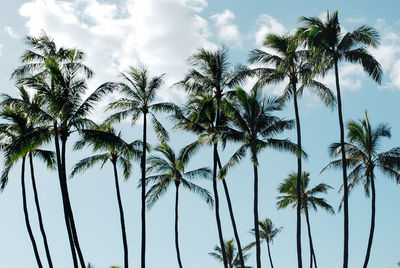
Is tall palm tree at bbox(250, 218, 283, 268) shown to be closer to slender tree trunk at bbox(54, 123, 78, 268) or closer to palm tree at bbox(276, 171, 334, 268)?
palm tree at bbox(276, 171, 334, 268)

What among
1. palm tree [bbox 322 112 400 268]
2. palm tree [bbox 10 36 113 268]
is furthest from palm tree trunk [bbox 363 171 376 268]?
palm tree [bbox 10 36 113 268]

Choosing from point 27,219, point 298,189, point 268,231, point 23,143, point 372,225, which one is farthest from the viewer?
point 268,231

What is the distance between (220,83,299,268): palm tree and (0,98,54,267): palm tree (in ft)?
30.2

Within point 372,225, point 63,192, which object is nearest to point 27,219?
point 63,192

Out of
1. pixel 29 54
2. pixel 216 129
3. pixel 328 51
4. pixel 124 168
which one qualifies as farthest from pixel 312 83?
pixel 29 54

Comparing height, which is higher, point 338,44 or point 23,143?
point 338,44

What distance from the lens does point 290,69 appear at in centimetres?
2509

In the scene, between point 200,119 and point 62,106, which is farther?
point 200,119

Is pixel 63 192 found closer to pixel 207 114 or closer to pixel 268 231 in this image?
pixel 207 114

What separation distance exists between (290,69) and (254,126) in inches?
153

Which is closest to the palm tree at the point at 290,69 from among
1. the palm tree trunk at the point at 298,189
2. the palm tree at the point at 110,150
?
the palm tree trunk at the point at 298,189

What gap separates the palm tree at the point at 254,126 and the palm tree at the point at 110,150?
5136 mm

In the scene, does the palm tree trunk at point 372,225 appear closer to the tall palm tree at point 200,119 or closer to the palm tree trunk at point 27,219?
the tall palm tree at point 200,119

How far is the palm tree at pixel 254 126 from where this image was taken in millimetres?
23625
